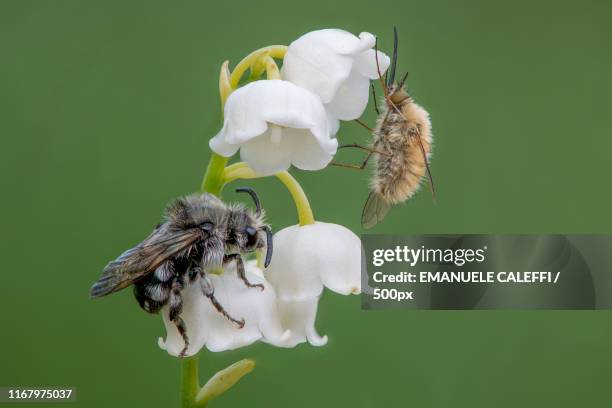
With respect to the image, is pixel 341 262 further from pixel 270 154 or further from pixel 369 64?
pixel 369 64

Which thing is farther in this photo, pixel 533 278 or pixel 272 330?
pixel 533 278

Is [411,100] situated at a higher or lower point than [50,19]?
lower

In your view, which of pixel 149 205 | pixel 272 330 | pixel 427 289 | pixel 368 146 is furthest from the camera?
pixel 149 205

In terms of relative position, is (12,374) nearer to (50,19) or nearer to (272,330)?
(50,19)

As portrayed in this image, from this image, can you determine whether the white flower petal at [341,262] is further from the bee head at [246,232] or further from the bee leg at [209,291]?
the bee leg at [209,291]

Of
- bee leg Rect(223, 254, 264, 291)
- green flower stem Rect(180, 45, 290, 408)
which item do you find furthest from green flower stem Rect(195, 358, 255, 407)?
bee leg Rect(223, 254, 264, 291)

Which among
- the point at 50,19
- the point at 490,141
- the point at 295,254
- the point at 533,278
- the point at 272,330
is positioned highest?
the point at 50,19

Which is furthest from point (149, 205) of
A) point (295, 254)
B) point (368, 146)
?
point (295, 254)

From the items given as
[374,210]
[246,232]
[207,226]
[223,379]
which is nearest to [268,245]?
[246,232]
